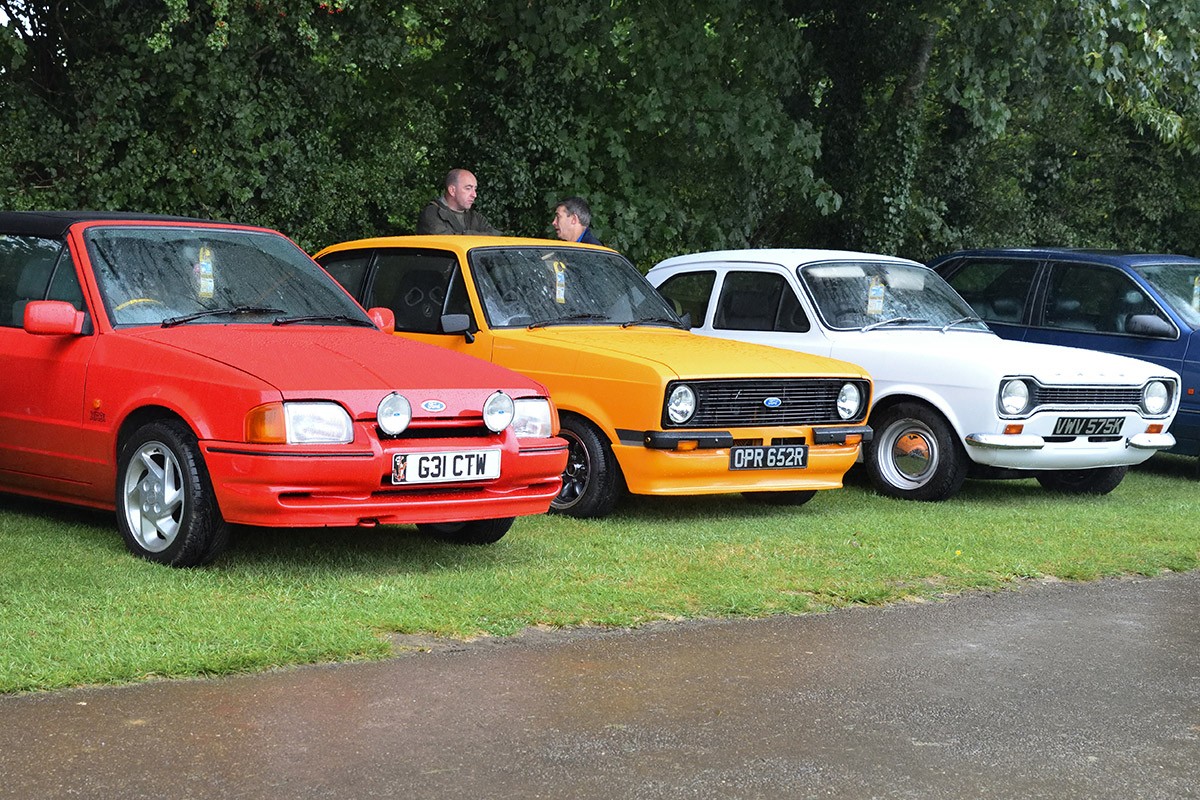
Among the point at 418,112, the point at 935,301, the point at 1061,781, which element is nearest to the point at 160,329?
the point at 1061,781

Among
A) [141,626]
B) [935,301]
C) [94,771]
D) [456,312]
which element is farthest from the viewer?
[935,301]

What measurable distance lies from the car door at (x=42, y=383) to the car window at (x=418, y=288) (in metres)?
2.52

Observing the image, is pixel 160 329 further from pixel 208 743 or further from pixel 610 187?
pixel 610 187

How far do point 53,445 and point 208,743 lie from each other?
12.6 ft

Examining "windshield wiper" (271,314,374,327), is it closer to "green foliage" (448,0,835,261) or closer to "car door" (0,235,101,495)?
"car door" (0,235,101,495)

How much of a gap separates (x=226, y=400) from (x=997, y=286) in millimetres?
8510

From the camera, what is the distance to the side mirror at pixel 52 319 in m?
8.26

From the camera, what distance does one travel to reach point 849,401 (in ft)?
34.7

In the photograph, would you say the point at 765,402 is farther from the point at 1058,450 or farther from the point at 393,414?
the point at 393,414

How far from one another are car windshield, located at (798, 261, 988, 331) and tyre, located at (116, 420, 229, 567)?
5542 mm

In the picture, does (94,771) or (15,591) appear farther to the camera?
(15,591)

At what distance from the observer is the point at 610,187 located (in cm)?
1986

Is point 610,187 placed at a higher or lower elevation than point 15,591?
higher

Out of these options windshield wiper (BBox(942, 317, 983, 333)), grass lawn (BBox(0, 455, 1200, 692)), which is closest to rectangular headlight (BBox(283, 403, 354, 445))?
grass lawn (BBox(0, 455, 1200, 692))
